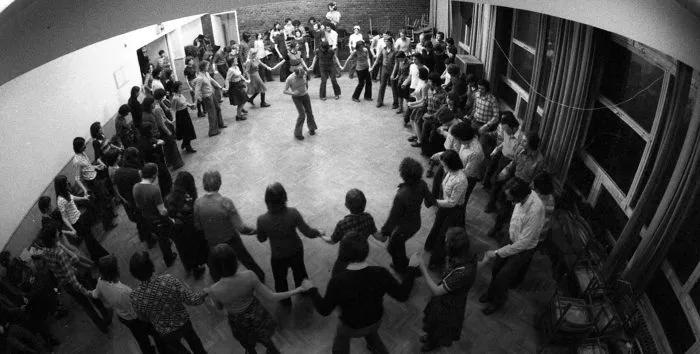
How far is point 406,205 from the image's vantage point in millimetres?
4012

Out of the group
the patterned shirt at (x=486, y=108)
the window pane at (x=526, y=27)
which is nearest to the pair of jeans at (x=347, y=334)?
the patterned shirt at (x=486, y=108)

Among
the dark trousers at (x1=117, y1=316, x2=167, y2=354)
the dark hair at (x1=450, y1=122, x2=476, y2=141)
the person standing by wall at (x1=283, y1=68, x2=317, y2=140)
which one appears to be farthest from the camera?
the person standing by wall at (x1=283, y1=68, x2=317, y2=140)

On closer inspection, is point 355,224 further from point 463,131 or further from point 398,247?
point 463,131

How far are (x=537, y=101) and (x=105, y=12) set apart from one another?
5124 millimetres

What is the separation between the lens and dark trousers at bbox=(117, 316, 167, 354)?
11.1 feet

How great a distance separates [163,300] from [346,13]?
535 inches

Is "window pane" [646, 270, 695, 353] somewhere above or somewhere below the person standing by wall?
below

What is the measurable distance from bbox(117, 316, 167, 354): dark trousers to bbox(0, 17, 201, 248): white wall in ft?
8.43

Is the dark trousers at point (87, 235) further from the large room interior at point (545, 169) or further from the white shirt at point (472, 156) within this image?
the white shirt at point (472, 156)

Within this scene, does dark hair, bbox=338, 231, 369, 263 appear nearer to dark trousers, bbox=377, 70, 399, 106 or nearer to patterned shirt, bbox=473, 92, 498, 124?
patterned shirt, bbox=473, 92, 498, 124

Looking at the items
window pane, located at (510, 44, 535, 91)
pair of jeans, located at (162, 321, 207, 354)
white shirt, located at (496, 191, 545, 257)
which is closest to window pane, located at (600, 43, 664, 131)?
white shirt, located at (496, 191, 545, 257)

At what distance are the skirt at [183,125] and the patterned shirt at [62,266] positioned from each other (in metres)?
3.82

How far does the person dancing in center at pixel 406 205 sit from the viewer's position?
3961 millimetres

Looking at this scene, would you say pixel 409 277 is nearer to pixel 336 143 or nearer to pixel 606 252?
pixel 606 252
